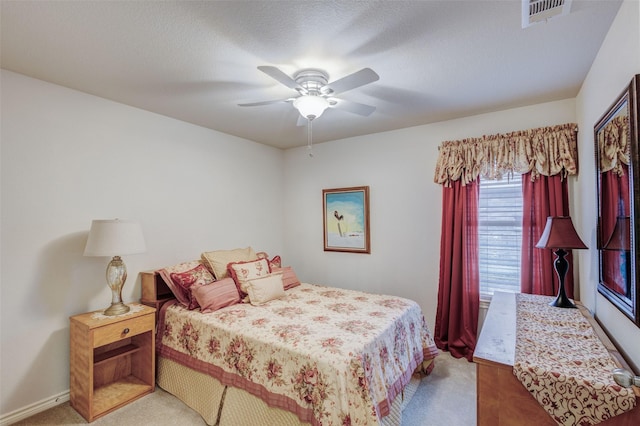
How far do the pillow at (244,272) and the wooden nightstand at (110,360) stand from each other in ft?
2.43

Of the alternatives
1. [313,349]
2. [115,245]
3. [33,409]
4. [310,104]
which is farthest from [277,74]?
[33,409]

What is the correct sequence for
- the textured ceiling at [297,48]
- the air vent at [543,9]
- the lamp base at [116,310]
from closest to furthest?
the air vent at [543,9] → the textured ceiling at [297,48] → the lamp base at [116,310]

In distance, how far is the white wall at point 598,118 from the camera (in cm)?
136

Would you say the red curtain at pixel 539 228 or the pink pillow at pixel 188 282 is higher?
the red curtain at pixel 539 228

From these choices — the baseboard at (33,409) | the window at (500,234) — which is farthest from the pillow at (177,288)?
the window at (500,234)

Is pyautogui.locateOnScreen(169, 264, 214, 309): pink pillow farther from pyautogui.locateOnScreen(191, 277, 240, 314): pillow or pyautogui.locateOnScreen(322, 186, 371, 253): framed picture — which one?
pyautogui.locateOnScreen(322, 186, 371, 253): framed picture

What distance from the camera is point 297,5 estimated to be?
150cm

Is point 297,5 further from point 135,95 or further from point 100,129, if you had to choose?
point 100,129

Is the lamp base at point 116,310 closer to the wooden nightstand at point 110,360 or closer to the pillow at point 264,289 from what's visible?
the wooden nightstand at point 110,360

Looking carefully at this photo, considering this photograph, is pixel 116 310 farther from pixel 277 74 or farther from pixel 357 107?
pixel 357 107

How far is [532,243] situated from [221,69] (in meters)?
3.09

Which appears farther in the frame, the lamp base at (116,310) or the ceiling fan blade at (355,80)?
the lamp base at (116,310)

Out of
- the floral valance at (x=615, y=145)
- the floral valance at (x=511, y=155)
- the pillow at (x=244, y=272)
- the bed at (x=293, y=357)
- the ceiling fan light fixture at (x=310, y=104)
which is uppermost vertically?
the ceiling fan light fixture at (x=310, y=104)

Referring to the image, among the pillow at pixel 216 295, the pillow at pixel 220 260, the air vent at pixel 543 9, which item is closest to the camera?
the air vent at pixel 543 9
